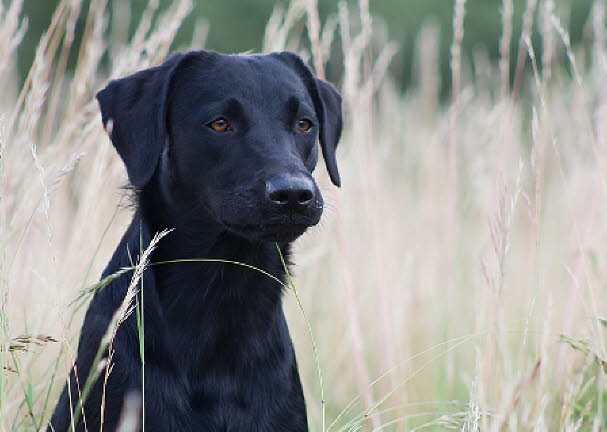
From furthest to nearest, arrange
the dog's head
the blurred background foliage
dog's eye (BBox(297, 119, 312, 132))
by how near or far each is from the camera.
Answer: the blurred background foliage
dog's eye (BBox(297, 119, 312, 132))
the dog's head

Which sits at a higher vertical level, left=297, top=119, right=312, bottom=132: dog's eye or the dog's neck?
left=297, top=119, right=312, bottom=132: dog's eye

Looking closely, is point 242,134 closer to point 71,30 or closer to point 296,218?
point 296,218

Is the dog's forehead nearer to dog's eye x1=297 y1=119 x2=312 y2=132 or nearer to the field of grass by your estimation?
dog's eye x1=297 y1=119 x2=312 y2=132

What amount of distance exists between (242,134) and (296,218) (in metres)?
0.46

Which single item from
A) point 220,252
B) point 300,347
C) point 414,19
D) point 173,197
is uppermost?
point 414,19

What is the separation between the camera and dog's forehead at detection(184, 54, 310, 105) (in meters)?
2.85

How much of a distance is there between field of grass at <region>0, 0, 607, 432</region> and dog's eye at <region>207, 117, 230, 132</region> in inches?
15.9

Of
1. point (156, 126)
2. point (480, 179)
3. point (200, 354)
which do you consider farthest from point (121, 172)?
point (480, 179)

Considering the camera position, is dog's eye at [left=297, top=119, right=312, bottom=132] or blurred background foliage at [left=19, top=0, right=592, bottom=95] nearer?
dog's eye at [left=297, top=119, right=312, bottom=132]

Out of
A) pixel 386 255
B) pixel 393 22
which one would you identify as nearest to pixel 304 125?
pixel 386 255

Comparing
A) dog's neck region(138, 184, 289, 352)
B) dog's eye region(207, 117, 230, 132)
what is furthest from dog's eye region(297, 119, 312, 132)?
dog's neck region(138, 184, 289, 352)

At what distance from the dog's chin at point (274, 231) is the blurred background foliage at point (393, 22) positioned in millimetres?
11915

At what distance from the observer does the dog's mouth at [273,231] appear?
2.47 m

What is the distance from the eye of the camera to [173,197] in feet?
9.08
